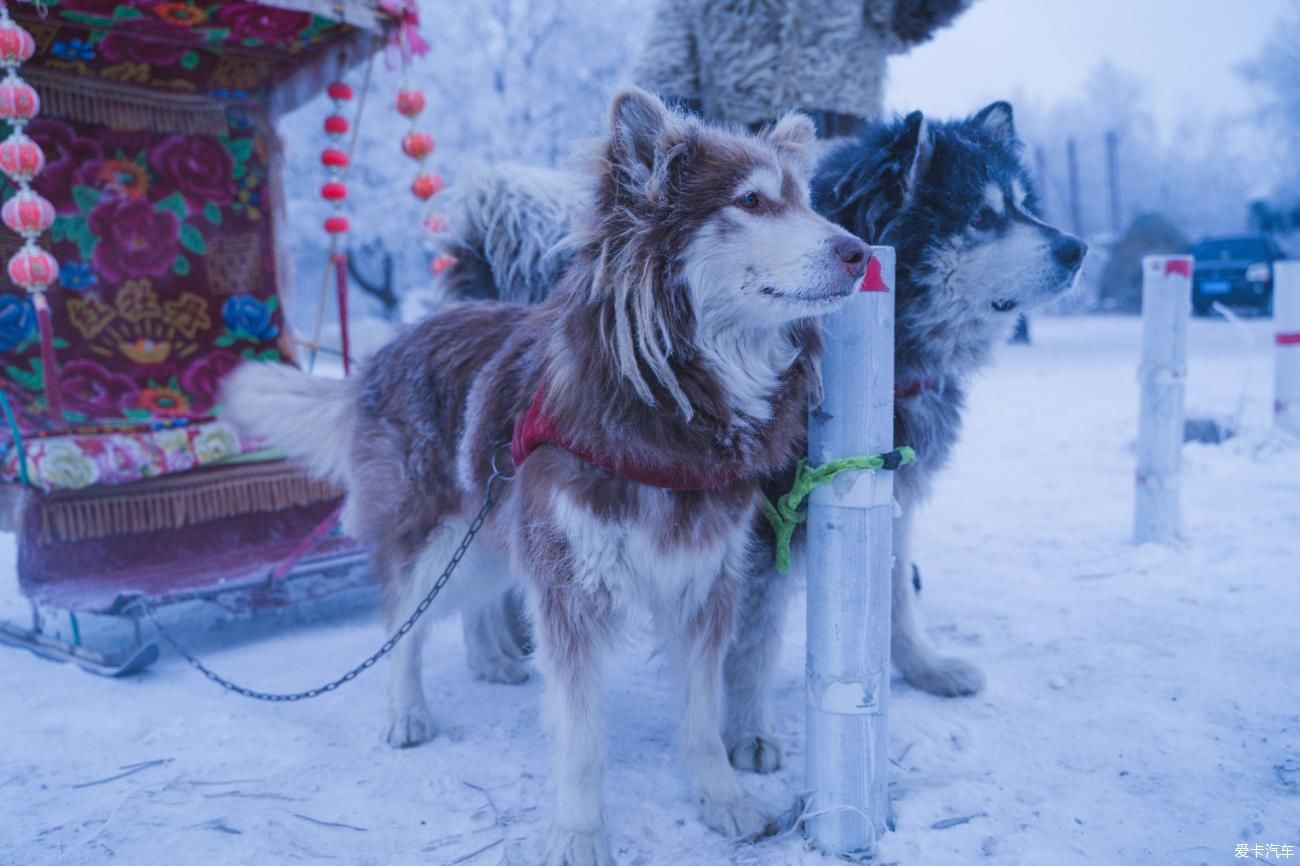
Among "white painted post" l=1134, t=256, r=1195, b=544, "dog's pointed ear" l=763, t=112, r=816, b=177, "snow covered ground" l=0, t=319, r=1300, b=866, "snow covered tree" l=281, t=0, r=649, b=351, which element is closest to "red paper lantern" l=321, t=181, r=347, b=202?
"snow covered ground" l=0, t=319, r=1300, b=866

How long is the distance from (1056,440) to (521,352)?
5.21 metres

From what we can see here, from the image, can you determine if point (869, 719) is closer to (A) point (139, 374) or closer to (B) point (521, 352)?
(B) point (521, 352)

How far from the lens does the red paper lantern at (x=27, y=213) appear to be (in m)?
2.98

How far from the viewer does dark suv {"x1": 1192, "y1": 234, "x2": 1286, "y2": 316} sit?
17.2 meters

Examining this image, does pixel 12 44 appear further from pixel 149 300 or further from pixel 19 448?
pixel 149 300

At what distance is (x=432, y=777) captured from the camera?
2355 mm

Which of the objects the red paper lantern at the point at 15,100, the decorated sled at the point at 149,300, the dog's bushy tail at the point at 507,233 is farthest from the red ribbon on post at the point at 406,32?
the red paper lantern at the point at 15,100

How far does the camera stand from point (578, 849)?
75.2 inches

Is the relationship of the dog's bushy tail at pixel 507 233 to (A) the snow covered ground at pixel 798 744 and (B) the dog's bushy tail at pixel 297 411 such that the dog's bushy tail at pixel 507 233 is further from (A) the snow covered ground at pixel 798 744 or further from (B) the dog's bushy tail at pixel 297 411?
(A) the snow covered ground at pixel 798 744

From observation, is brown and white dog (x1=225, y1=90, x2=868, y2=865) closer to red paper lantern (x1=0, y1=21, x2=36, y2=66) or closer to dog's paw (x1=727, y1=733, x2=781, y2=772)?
dog's paw (x1=727, y1=733, x2=781, y2=772)

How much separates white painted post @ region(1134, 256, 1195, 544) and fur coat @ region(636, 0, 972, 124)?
5.65 feet

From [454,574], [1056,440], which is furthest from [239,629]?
[1056,440]

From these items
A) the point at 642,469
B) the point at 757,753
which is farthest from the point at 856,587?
the point at 757,753

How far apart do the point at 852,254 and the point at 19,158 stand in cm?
293
